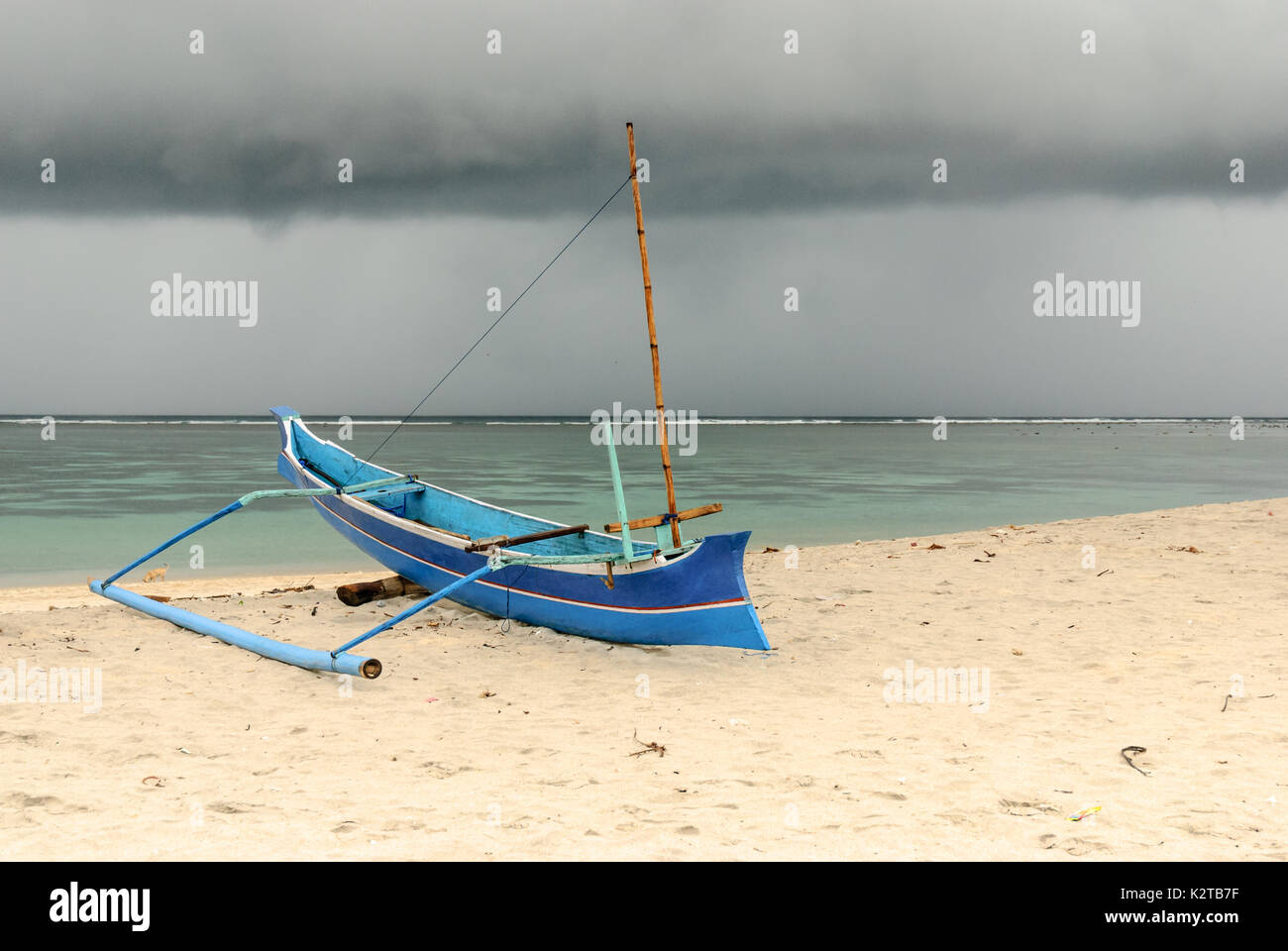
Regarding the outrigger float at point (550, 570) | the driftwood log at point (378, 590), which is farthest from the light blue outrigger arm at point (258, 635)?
the driftwood log at point (378, 590)

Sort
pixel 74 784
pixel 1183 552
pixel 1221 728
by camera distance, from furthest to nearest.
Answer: pixel 1183 552, pixel 1221 728, pixel 74 784

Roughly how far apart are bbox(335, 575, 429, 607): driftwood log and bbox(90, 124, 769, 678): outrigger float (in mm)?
171

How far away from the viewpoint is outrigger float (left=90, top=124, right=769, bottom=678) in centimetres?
759

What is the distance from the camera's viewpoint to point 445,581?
10.1 meters

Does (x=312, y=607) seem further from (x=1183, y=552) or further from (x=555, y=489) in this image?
(x=555, y=489)

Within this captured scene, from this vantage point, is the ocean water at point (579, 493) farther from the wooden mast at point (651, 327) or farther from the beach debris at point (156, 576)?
the wooden mast at point (651, 327)

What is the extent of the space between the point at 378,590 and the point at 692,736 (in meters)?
5.62

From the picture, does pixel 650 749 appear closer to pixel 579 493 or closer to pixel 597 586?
pixel 597 586

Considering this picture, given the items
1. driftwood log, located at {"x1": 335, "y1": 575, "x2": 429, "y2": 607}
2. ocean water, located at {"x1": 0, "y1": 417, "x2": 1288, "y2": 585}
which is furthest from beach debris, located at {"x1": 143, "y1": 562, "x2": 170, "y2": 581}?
driftwood log, located at {"x1": 335, "y1": 575, "x2": 429, "y2": 607}

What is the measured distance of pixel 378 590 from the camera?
10.6 metres

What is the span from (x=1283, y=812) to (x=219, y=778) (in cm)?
545

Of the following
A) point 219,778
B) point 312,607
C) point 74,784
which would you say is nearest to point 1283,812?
point 219,778

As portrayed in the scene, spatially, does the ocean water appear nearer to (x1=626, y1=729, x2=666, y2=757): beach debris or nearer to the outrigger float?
the outrigger float

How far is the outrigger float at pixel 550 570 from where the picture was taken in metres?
7.59
